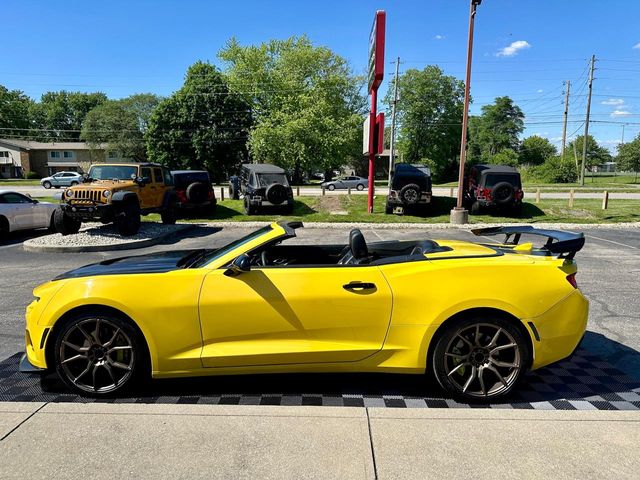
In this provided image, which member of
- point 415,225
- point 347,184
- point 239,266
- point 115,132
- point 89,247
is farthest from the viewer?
point 115,132

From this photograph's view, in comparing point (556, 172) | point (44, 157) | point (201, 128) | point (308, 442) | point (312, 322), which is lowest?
point (308, 442)

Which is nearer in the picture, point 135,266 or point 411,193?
point 135,266

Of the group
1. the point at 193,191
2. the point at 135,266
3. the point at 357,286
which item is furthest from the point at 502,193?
the point at 135,266

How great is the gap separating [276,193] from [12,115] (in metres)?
91.2

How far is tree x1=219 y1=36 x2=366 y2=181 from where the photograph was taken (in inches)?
1533

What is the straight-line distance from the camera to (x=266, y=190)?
62.8 feet

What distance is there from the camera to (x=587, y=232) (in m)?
15.2

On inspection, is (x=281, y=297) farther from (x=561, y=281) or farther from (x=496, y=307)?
(x=561, y=281)

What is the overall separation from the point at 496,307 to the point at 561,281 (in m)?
0.59

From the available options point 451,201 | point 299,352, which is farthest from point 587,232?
point 299,352

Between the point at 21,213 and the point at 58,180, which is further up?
the point at 58,180

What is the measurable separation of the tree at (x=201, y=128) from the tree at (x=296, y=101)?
193 centimetres

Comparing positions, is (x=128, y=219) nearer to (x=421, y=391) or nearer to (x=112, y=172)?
(x=112, y=172)

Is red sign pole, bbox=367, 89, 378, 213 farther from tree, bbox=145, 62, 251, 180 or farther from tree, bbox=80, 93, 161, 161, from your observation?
tree, bbox=80, 93, 161, 161
